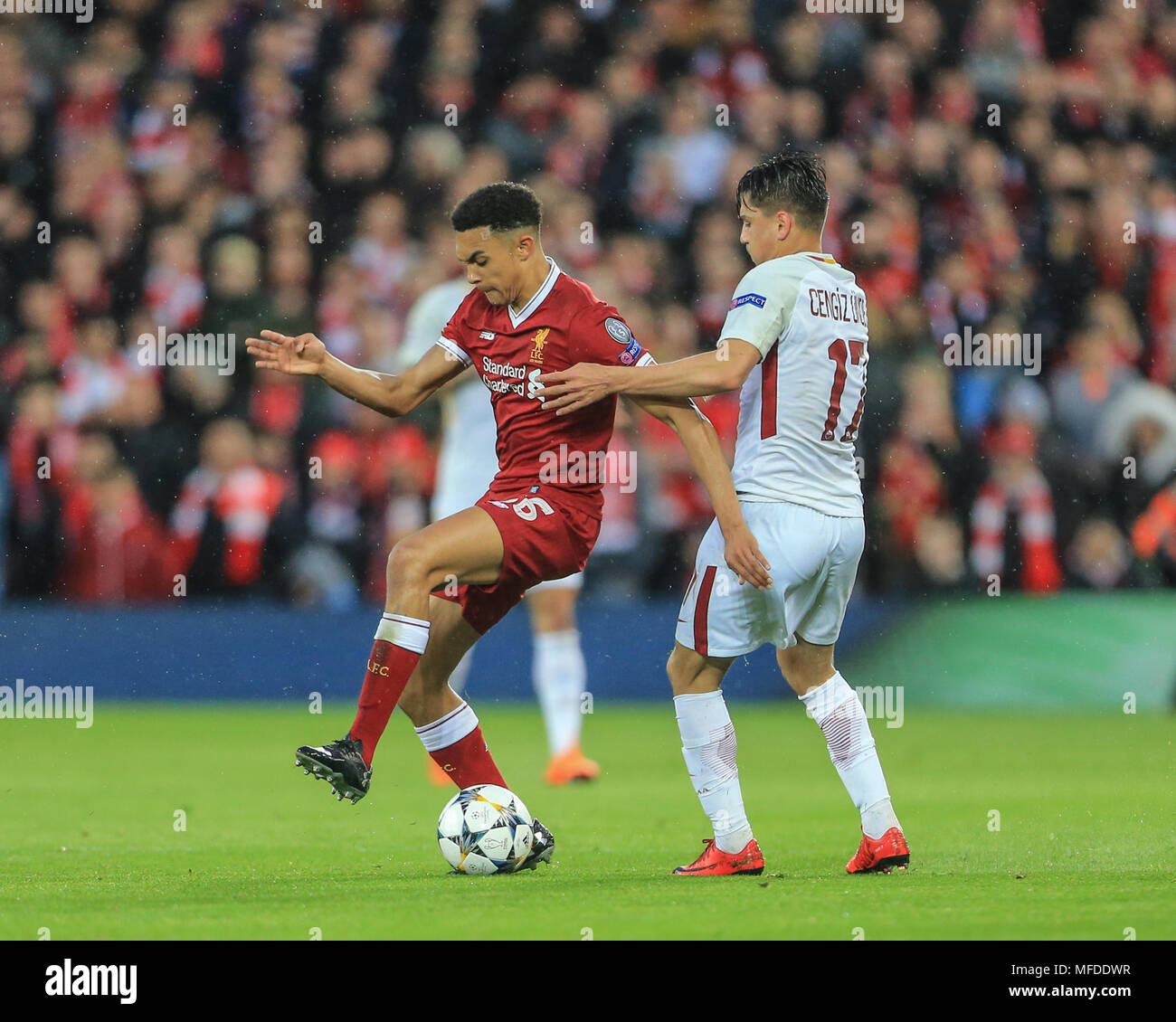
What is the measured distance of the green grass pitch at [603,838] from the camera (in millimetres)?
4652

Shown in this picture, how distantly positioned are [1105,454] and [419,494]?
482 cm

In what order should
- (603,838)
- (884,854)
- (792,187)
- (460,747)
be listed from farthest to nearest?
1. (603,838)
2. (460,747)
3. (792,187)
4. (884,854)

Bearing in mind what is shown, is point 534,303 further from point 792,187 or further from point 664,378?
point 792,187

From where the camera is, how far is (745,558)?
5516 mm

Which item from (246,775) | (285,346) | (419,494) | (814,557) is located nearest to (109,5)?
(419,494)

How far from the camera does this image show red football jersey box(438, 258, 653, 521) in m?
5.96

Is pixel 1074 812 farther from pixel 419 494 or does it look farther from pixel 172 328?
pixel 172 328

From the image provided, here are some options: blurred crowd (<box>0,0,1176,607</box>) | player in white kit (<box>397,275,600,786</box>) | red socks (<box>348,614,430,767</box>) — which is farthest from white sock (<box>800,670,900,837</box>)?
blurred crowd (<box>0,0,1176,607</box>)

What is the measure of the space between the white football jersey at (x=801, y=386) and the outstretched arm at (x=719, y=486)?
0.16 meters

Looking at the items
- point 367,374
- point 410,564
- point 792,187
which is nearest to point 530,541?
point 410,564

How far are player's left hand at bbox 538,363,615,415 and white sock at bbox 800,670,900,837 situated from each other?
1.18 metres

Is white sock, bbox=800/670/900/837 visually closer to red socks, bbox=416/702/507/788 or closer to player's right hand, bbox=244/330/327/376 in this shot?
red socks, bbox=416/702/507/788

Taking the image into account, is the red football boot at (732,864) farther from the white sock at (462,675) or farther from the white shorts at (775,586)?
the white sock at (462,675)

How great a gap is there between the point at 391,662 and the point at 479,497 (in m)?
3.49
